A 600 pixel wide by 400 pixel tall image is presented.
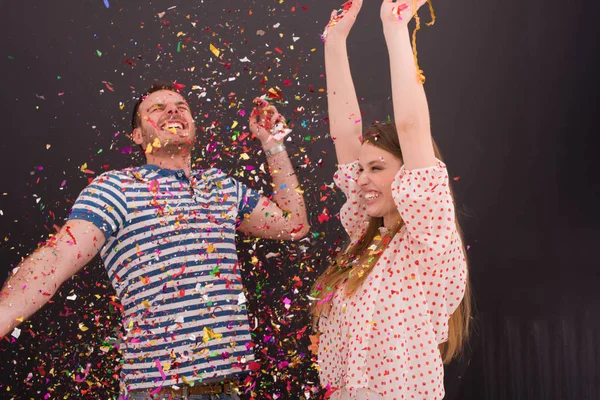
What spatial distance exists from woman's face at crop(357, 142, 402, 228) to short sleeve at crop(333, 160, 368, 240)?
0.43 feet

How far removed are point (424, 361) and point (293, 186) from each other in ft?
2.62

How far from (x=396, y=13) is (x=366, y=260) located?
669 mm

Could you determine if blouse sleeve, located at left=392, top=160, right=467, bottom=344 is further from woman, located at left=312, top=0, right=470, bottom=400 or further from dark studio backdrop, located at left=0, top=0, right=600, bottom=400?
dark studio backdrop, located at left=0, top=0, right=600, bottom=400

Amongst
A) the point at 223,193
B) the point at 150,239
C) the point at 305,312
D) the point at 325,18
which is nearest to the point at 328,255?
the point at 305,312

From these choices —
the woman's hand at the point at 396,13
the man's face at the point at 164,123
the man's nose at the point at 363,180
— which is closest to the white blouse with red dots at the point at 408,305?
the man's nose at the point at 363,180

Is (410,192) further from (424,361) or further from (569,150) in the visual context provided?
(569,150)

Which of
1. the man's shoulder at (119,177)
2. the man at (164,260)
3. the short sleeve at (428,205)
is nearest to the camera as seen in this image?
the short sleeve at (428,205)

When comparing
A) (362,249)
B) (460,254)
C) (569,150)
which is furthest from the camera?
(569,150)

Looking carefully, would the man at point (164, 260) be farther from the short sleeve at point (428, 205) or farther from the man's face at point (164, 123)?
the short sleeve at point (428, 205)

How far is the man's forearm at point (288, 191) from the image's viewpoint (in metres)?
2.36

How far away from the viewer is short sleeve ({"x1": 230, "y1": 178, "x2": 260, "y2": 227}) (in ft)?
7.60

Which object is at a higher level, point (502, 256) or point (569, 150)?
point (569, 150)

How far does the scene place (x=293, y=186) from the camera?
2.38m

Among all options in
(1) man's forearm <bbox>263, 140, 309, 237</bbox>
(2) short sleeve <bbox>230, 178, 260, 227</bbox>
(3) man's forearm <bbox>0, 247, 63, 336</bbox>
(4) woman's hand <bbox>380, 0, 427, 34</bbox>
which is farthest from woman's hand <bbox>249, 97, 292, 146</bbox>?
(3) man's forearm <bbox>0, 247, 63, 336</bbox>
